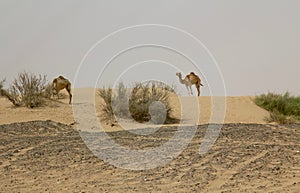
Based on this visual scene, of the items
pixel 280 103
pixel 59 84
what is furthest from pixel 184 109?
pixel 280 103

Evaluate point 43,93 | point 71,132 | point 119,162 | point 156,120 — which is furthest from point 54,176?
point 43,93

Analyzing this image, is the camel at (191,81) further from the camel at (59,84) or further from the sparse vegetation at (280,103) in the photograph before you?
the camel at (59,84)

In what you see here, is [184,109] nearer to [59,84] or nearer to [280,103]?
[59,84]

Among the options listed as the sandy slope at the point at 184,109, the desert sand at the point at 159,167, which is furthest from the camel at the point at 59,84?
the desert sand at the point at 159,167

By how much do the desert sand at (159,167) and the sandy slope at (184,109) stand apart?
5.35m

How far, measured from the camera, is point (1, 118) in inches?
874

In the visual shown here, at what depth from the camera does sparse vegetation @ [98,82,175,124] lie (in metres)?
22.6

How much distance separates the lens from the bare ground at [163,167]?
29.9 feet

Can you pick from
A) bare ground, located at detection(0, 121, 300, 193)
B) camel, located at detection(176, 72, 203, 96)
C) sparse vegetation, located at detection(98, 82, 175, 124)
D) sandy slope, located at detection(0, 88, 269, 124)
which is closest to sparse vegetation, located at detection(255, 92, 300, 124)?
sandy slope, located at detection(0, 88, 269, 124)

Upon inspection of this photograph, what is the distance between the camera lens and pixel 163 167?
422 inches

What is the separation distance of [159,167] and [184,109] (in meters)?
16.6

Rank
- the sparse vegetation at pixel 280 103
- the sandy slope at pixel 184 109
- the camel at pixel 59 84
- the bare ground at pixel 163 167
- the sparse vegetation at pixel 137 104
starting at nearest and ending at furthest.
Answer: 1. the bare ground at pixel 163 167
2. the sparse vegetation at pixel 137 104
3. the sandy slope at pixel 184 109
4. the camel at pixel 59 84
5. the sparse vegetation at pixel 280 103

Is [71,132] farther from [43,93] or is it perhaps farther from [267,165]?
[43,93]

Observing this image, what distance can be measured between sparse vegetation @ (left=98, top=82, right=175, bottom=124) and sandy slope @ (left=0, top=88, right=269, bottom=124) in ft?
3.72
